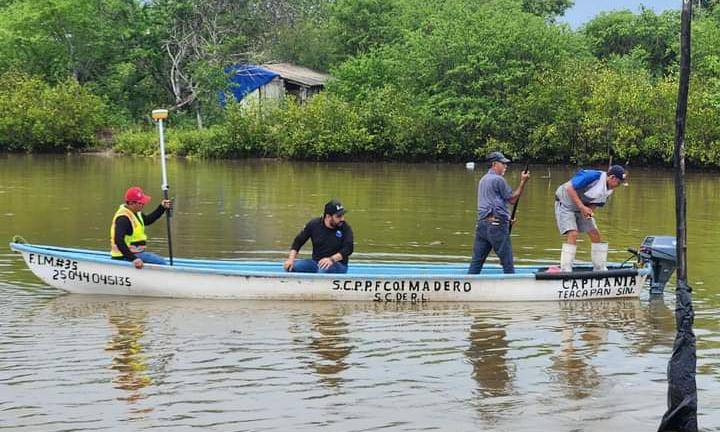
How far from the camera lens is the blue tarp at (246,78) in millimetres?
53188

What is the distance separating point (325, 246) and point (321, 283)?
505 mm

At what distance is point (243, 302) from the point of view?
12.0 m

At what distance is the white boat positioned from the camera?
1194cm

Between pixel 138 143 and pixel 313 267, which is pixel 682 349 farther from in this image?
pixel 138 143

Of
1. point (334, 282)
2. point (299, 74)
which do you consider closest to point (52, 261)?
point (334, 282)

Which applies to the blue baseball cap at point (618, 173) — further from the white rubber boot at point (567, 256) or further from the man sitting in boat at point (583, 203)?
the white rubber boot at point (567, 256)

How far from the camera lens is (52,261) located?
1231cm

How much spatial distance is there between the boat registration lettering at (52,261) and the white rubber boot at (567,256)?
614 centimetres

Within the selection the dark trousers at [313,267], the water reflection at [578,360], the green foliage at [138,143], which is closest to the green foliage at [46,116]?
the green foliage at [138,143]

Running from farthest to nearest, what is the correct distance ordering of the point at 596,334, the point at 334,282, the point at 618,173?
the point at 334,282, the point at 618,173, the point at 596,334

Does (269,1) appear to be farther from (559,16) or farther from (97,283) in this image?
(97,283)

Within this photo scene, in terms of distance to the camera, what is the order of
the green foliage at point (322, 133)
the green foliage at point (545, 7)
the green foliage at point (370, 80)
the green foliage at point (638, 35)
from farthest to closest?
1. the green foliage at point (545, 7)
2. the green foliage at point (638, 35)
3. the green foliage at point (322, 133)
4. the green foliage at point (370, 80)

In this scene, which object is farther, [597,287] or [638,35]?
[638,35]

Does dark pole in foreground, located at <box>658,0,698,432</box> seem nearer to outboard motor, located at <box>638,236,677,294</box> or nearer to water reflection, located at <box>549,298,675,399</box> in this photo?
water reflection, located at <box>549,298,675,399</box>
